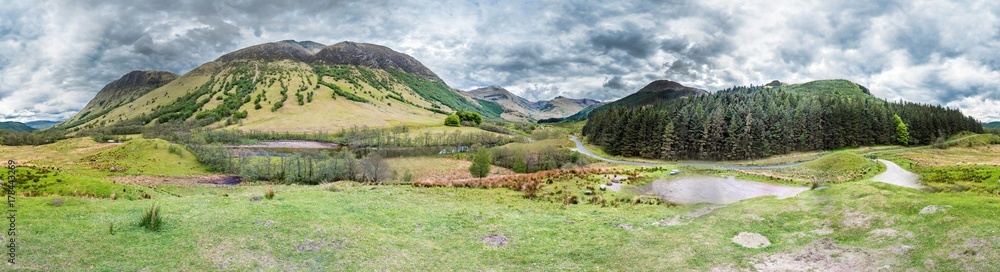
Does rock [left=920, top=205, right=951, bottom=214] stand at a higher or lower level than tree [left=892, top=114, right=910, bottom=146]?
lower

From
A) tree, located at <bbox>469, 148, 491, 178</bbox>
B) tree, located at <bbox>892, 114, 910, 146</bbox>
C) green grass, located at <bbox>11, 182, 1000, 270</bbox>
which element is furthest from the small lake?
tree, located at <bbox>892, 114, 910, 146</bbox>

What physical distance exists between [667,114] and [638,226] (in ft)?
291

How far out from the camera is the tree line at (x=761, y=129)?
284ft

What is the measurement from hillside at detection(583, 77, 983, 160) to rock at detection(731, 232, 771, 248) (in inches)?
2820

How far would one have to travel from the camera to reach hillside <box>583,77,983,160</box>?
86438 millimetres

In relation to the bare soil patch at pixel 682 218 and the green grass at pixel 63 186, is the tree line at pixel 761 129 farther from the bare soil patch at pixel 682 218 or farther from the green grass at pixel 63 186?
the green grass at pixel 63 186

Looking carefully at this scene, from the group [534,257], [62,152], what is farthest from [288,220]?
[62,152]

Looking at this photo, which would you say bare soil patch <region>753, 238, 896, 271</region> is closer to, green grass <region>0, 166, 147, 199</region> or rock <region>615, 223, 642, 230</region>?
rock <region>615, 223, 642, 230</region>

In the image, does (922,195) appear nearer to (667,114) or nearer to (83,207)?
(83,207)

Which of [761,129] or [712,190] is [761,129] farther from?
[712,190]

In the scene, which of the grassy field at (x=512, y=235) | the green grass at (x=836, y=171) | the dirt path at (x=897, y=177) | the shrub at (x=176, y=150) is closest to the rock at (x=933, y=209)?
the grassy field at (x=512, y=235)

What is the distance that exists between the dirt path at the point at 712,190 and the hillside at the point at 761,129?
48.9 m

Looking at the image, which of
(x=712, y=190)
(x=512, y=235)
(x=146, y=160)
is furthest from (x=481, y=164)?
(x=146, y=160)

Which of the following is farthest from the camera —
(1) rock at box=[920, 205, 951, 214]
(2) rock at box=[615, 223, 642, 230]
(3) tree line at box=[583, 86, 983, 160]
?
(3) tree line at box=[583, 86, 983, 160]
